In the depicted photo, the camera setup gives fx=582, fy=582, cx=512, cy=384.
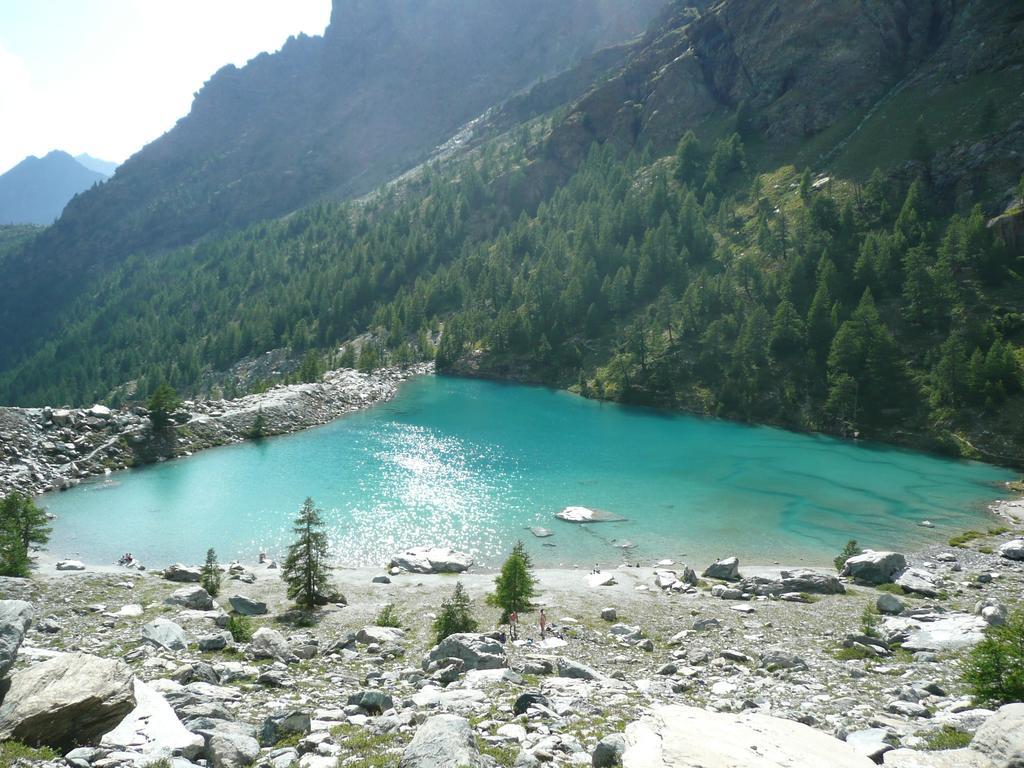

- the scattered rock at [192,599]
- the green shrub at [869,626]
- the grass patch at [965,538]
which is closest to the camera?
the green shrub at [869,626]

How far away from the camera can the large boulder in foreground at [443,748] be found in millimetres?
Result: 10938

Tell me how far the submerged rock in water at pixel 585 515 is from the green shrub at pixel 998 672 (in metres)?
34.8

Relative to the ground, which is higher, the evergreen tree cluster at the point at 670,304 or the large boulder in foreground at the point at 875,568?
the evergreen tree cluster at the point at 670,304

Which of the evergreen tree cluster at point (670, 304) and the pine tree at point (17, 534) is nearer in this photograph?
the pine tree at point (17, 534)

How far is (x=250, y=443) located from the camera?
248ft

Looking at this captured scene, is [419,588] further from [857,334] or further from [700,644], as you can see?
[857,334]

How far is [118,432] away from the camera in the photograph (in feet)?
217

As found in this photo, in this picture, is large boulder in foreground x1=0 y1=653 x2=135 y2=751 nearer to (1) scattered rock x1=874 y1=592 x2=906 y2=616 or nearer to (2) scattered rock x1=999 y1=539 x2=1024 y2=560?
(1) scattered rock x1=874 y1=592 x2=906 y2=616

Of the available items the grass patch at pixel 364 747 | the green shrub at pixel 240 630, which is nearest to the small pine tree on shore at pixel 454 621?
the green shrub at pixel 240 630

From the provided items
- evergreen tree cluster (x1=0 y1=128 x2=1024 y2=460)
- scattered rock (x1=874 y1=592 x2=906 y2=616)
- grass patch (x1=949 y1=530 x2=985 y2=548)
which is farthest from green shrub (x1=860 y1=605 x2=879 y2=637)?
evergreen tree cluster (x1=0 y1=128 x2=1024 y2=460)

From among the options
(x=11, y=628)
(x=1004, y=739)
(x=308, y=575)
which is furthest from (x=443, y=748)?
(x=308, y=575)

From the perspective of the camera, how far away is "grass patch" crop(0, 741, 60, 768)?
1105 cm

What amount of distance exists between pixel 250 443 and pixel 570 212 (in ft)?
367

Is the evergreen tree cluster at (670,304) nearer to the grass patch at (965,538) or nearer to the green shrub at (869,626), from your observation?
the grass patch at (965,538)
